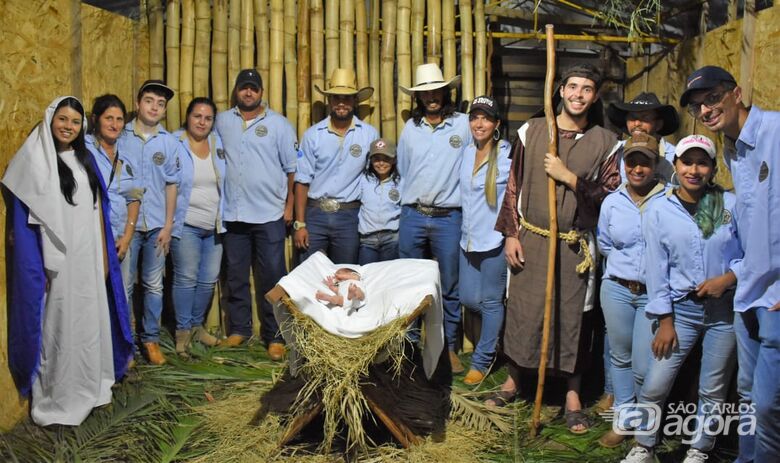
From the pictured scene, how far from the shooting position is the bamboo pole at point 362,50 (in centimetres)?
665

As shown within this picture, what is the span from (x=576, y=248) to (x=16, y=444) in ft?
11.8

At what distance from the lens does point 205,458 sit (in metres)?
4.53

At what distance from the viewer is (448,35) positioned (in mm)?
6613

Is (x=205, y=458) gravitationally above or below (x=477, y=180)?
below

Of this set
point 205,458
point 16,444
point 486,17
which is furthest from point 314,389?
point 486,17

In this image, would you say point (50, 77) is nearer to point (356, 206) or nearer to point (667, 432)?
point (356, 206)

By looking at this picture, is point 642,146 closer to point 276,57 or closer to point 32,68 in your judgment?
point 276,57

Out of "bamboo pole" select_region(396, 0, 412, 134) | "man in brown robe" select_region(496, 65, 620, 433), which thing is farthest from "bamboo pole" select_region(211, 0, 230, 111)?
"man in brown robe" select_region(496, 65, 620, 433)

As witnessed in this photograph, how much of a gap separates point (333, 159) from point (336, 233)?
595mm

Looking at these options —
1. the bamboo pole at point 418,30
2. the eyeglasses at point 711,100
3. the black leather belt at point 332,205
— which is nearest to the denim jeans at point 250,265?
the black leather belt at point 332,205

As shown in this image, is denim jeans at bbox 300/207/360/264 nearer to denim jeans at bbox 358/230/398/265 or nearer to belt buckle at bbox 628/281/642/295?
denim jeans at bbox 358/230/398/265

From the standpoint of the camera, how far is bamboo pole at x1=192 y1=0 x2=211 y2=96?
21.9 feet

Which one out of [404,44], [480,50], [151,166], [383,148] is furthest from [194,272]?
[480,50]

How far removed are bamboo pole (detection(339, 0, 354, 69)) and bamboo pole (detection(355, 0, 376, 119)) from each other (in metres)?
0.05
